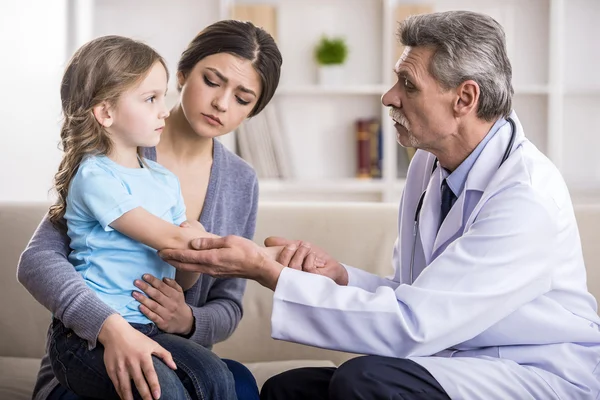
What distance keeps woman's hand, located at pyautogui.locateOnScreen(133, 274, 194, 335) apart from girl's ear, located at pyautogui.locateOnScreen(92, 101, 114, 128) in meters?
0.32

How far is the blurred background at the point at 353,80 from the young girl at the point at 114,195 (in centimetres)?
261

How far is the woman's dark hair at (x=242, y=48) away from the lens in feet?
6.39

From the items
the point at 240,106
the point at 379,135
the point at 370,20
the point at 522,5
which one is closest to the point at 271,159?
the point at 379,135

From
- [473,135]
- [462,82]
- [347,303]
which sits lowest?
[347,303]

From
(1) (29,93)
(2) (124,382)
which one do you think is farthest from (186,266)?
(1) (29,93)

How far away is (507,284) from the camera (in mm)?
1536

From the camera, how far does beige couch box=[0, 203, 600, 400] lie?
240 centimetres

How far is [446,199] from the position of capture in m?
1.86

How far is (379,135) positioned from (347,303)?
2896 millimetres

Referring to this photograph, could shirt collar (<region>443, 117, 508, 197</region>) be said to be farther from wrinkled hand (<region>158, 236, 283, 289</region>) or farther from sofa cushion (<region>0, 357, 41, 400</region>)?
sofa cushion (<region>0, 357, 41, 400</region>)

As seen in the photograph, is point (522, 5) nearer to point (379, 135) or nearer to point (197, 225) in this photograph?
point (379, 135)

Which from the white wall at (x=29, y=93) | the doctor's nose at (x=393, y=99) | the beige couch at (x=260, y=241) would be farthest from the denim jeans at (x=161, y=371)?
the white wall at (x=29, y=93)

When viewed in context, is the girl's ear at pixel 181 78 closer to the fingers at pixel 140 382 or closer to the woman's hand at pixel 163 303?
the woman's hand at pixel 163 303

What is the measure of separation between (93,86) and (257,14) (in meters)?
2.78
